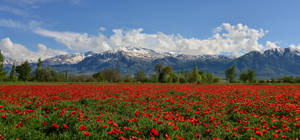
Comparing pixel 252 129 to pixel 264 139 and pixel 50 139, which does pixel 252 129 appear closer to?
pixel 264 139

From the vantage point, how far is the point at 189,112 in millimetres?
10438

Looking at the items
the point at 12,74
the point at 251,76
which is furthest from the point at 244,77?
the point at 12,74

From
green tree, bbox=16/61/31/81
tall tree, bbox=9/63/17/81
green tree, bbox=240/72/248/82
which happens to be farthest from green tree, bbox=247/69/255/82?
tall tree, bbox=9/63/17/81

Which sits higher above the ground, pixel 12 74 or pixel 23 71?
pixel 23 71

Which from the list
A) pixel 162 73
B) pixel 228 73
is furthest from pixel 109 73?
pixel 228 73

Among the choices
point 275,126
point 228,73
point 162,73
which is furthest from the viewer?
point 228,73

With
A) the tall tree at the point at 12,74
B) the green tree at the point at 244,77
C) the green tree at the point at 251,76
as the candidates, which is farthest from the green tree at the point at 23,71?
the green tree at the point at 251,76

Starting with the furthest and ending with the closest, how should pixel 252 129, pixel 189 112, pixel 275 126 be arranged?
pixel 189 112 < pixel 275 126 < pixel 252 129

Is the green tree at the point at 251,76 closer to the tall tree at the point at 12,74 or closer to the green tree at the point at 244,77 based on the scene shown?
the green tree at the point at 244,77

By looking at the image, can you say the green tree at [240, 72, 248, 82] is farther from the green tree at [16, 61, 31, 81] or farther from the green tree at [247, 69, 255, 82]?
the green tree at [16, 61, 31, 81]

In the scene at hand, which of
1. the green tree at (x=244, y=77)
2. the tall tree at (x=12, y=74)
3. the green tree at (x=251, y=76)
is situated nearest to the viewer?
the tall tree at (x=12, y=74)

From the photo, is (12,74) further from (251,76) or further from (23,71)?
(251,76)

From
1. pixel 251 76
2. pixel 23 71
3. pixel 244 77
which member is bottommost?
pixel 244 77

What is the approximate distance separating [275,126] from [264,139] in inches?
76.1
